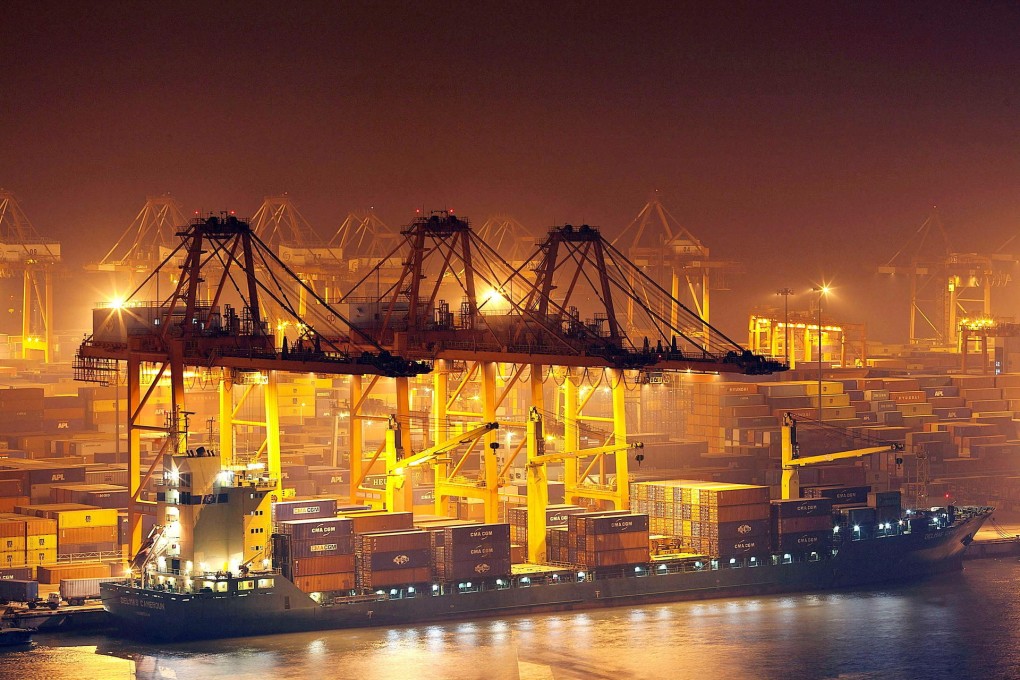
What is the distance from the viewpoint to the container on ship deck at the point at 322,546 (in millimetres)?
49750

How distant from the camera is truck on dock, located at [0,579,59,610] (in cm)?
5050

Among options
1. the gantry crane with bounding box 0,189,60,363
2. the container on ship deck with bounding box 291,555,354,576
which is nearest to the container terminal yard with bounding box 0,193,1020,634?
the container on ship deck with bounding box 291,555,354,576

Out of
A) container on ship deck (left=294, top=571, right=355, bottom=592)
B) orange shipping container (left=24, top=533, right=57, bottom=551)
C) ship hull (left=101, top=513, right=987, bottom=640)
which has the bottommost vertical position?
ship hull (left=101, top=513, right=987, bottom=640)

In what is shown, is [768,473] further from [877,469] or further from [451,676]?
[451,676]

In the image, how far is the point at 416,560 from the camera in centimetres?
5116

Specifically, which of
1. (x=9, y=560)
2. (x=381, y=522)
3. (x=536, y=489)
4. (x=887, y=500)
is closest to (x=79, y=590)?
(x=9, y=560)

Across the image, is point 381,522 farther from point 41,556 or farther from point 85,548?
point 41,556

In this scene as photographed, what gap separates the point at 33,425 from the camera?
8256 cm

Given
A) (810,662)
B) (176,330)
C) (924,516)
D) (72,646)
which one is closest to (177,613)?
(72,646)

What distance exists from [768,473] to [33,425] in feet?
114

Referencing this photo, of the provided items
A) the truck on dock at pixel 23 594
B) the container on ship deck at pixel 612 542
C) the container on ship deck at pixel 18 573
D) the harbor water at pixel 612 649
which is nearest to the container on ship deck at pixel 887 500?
the harbor water at pixel 612 649

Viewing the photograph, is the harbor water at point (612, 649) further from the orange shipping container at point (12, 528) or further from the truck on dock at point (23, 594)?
the orange shipping container at point (12, 528)

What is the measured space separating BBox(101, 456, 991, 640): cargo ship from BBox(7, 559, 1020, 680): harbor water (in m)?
0.71

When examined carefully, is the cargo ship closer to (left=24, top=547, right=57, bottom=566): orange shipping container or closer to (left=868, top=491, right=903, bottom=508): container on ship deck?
(left=868, top=491, right=903, bottom=508): container on ship deck
